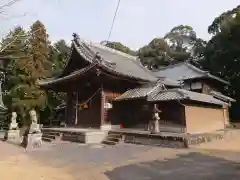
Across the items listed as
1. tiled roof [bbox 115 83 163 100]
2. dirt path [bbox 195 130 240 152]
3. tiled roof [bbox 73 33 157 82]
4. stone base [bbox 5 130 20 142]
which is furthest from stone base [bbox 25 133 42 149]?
dirt path [bbox 195 130 240 152]

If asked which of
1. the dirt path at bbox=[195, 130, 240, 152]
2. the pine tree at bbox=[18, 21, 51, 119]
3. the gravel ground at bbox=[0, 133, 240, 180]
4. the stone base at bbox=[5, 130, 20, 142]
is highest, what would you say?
the pine tree at bbox=[18, 21, 51, 119]

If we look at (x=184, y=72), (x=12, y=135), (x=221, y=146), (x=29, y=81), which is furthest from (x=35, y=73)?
(x=221, y=146)

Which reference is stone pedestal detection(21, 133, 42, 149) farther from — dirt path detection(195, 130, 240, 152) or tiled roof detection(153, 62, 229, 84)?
tiled roof detection(153, 62, 229, 84)

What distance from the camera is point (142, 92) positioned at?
18203mm

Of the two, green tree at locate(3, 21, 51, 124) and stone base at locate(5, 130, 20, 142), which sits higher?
green tree at locate(3, 21, 51, 124)

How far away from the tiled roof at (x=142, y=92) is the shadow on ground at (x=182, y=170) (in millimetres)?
8143

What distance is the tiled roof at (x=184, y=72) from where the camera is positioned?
3066 cm

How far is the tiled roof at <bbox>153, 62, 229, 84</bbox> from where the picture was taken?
30.7m

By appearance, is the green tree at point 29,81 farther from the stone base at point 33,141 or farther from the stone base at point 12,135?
the stone base at point 33,141

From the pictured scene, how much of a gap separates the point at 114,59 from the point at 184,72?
1347 centimetres

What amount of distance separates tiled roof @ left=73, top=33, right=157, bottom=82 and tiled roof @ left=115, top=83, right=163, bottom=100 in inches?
52.3

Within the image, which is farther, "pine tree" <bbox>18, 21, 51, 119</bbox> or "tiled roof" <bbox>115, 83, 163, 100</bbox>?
"pine tree" <bbox>18, 21, 51, 119</bbox>

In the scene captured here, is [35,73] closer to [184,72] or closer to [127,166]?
[184,72]

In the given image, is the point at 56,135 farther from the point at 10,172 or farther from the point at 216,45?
the point at 216,45
